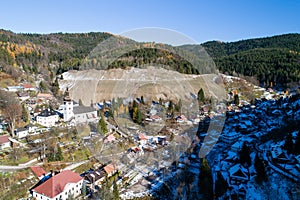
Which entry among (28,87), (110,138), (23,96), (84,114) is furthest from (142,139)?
(28,87)

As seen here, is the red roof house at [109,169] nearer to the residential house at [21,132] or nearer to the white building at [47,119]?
the residential house at [21,132]

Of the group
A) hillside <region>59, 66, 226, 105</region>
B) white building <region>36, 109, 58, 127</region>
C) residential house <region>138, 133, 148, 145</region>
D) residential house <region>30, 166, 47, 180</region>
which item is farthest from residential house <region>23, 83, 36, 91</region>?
residential house <region>30, 166, 47, 180</region>

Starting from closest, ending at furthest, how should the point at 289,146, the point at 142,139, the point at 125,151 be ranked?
the point at 289,146, the point at 125,151, the point at 142,139

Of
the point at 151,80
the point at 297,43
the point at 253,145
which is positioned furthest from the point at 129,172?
the point at 297,43

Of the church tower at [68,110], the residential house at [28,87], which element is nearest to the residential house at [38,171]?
the church tower at [68,110]

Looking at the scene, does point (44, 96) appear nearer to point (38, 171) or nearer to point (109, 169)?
point (38, 171)

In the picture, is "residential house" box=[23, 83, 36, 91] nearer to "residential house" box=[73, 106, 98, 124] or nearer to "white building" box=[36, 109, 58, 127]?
"white building" box=[36, 109, 58, 127]
